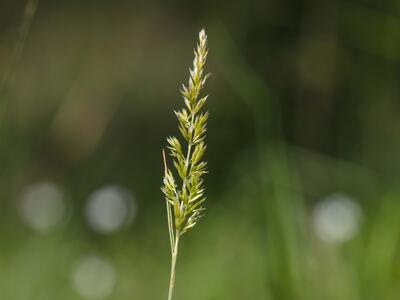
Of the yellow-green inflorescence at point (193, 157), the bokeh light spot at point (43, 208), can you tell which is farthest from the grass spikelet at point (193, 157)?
the bokeh light spot at point (43, 208)

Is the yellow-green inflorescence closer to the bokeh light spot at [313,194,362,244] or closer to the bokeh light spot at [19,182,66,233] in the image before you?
the bokeh light spot at [313,194,362,244]

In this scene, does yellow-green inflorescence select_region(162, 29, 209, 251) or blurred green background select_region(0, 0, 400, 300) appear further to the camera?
blurred green background select_region(0, 0, 400, 300)

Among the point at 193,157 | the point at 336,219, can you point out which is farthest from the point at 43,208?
the point at 193,157

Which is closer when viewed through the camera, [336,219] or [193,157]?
[193,157]

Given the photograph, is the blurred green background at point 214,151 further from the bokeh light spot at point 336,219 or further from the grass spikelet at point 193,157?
the grass spikelet at point 193,157

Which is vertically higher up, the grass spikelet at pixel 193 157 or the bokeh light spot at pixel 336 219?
the grass spikelet at pixel 193 157

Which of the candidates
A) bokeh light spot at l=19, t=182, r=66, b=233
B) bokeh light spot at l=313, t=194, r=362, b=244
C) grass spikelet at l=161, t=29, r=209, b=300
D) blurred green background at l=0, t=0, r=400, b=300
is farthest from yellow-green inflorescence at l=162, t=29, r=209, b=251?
bokeh light spot at l=19, t=182, r=66, b=233

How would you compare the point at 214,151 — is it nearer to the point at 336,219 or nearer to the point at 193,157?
the point at 336,219

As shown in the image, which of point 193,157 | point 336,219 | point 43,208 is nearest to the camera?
point 193,157
